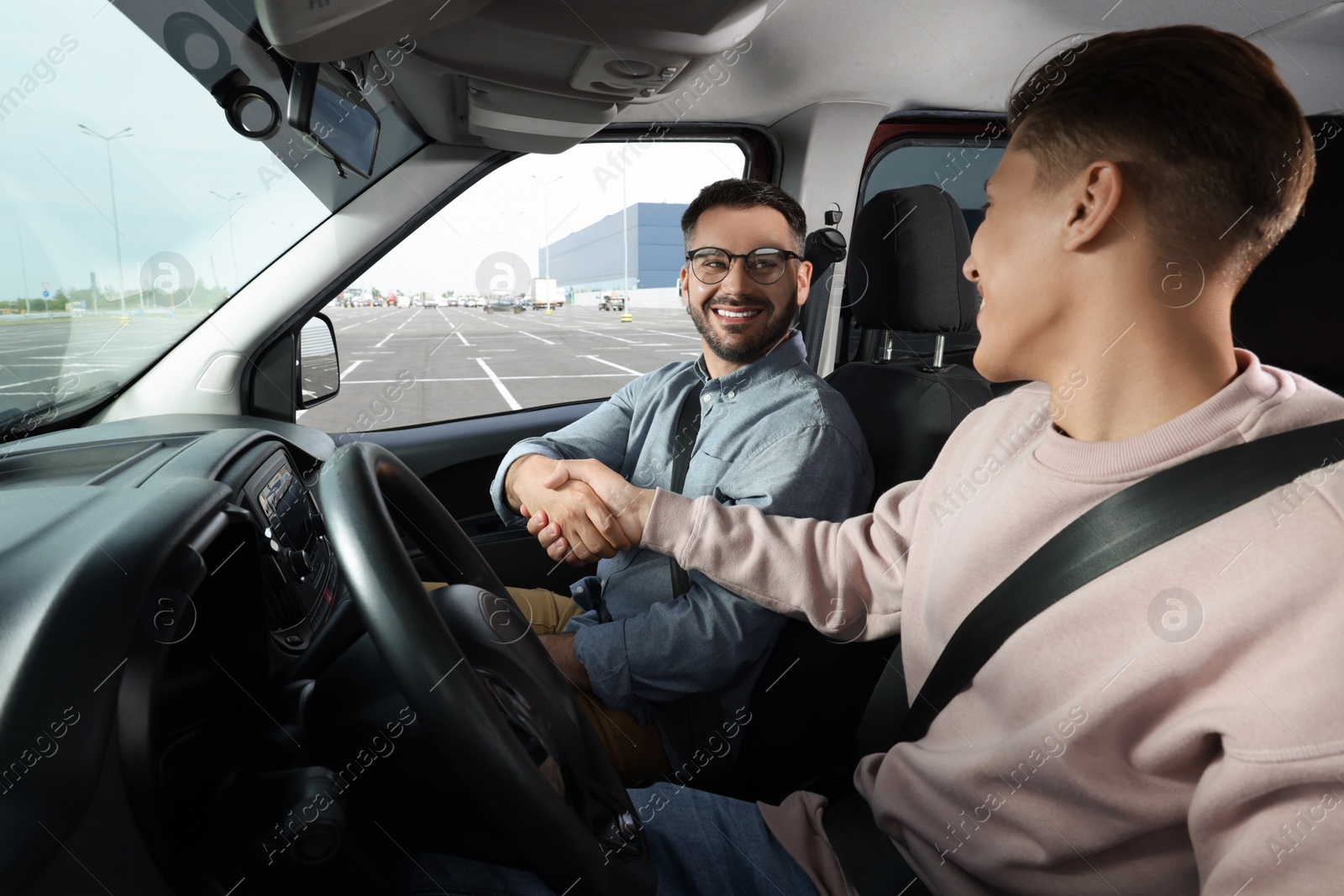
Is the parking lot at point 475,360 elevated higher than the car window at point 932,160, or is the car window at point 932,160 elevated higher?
the car window at point 932,160

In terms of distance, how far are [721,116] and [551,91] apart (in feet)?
3.49

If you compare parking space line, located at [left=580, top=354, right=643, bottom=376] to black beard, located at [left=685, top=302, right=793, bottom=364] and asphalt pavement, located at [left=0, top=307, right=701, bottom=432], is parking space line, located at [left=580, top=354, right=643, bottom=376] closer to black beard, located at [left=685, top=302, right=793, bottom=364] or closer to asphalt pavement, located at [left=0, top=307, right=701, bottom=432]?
asphalt pavement, located at [left=0, top=307, right=701, bottom=432]

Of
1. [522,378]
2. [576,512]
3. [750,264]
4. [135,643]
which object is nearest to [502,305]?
[750,264]

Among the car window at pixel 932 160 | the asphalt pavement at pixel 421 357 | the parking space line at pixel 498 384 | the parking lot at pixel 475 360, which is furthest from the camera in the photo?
the parking space line at pixel 498 384

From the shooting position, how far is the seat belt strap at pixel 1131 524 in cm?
72

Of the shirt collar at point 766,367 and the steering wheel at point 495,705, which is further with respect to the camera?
the shirt collar at point 766,367

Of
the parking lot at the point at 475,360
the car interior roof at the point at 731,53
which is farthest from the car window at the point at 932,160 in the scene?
the parking lot at the point at 475,360

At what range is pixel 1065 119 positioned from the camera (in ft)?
2.78

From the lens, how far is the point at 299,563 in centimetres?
130

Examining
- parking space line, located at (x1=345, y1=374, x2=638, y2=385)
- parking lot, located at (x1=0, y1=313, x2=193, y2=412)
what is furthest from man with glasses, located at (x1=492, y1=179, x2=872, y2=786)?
parking space line, located at (x1=345, y1=374, x2=638, y2=385)

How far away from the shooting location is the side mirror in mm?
1936

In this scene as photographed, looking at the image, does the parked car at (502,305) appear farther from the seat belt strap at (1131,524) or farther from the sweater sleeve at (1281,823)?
the sweater sleeve at (1281,823)

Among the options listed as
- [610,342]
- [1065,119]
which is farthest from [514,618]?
[610,342]

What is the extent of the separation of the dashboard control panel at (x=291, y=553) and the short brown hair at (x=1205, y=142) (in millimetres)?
1233
